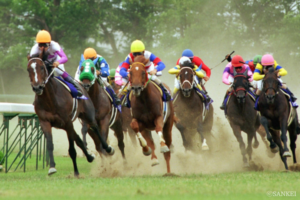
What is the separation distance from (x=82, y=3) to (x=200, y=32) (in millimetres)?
9931

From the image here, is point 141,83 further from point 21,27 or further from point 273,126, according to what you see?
point 21,27

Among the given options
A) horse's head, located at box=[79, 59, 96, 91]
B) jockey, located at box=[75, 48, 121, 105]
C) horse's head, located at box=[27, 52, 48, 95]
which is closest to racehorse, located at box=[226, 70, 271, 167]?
jockey, located at box=[75, 48, 121, 105]

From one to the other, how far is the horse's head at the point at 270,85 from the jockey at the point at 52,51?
390cm

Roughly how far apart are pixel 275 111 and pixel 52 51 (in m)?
4.89

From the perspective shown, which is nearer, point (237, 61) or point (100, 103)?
point (100, 103)

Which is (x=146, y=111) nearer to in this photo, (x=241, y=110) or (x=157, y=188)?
(x=157, y=188)

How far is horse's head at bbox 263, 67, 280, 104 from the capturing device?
411 inches

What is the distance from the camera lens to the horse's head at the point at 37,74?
8477 millimetres

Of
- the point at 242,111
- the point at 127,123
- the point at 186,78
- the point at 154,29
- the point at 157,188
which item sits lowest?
the point at 157,188

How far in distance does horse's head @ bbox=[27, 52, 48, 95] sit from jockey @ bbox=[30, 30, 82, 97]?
1.67 ft

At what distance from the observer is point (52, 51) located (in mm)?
9484

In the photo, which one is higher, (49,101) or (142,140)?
(49,101)

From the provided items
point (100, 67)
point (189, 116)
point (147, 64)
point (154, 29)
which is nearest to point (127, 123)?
point (189, 116)

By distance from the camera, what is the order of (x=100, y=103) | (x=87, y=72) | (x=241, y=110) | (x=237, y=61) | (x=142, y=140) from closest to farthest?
(x=142, y=140)
(x=87, y=72)
(x=100, y=103)
(x=241, y=110)
(x=237, y=61)
